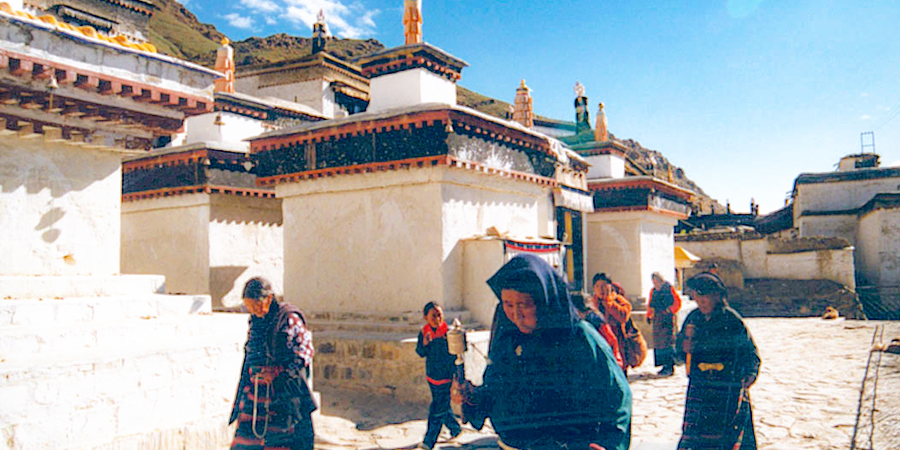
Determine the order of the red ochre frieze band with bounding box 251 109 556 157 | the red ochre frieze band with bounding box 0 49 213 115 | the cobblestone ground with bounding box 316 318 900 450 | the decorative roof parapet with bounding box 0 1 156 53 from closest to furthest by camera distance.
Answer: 1. the red ochre frieze band with bounding box 0 49 213 115
2. the decorative roof parapet with bounding box 0 1 156 53
3. the cobblestone ground with bounding box 316 318 900 450
4. the red ochre frieze band with bounding box 251 109 556 157

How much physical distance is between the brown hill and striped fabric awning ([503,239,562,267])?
42605 mm

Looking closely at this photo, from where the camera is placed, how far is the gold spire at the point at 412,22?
10086mm

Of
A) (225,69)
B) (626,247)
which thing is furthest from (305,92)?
(626,247)

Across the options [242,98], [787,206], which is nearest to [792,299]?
[787,206]

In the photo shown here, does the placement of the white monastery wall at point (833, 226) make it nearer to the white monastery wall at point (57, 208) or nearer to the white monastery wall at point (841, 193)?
the white monastery wall at point (841, 193)

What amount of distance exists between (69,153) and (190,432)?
12.1 ft

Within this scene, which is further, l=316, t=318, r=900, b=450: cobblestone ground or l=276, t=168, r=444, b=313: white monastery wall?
l=276, t=168, r=444, b=313: white monastery wall

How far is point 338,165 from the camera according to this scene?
9688 millimetres

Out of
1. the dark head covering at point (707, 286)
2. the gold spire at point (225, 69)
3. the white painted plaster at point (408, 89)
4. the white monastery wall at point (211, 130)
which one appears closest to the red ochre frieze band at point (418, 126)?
the white painted plaster at point (408, 89)

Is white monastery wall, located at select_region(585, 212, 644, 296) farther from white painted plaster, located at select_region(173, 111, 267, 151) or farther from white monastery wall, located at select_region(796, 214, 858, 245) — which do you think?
white monastery wall, located at select_region(796, 214, 858, 245)

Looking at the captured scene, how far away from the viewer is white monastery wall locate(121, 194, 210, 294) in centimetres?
1145

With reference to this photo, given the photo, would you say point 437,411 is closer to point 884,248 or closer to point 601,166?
point 601,166

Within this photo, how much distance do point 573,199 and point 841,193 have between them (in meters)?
21.9

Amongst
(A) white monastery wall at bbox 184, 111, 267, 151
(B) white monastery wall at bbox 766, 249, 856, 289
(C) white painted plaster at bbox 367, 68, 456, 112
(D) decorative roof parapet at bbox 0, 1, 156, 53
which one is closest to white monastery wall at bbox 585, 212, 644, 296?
(C) white painted plaster at bbox 367, 68, 456, 112
